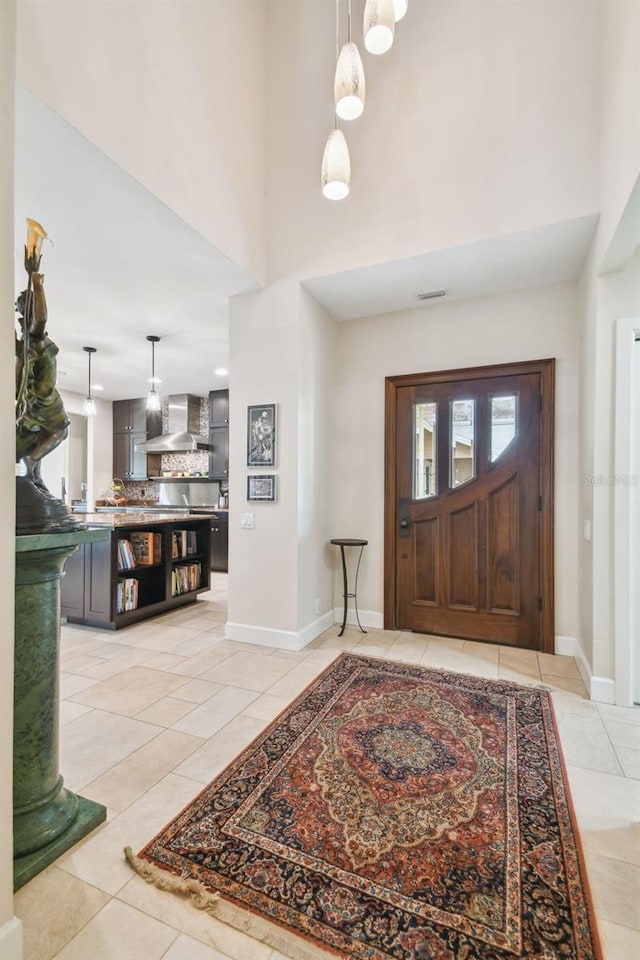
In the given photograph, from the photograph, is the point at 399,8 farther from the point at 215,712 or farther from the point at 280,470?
the point at 215,712

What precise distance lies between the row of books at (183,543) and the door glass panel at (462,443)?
294cm

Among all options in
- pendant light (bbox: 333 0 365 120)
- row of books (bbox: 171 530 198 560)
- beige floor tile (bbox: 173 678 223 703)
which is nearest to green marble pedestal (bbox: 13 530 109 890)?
beige floor tile (bbox: 173 678 223 703)

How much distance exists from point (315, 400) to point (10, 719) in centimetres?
302

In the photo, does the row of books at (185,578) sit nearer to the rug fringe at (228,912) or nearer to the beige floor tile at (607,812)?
the rug fringe at (228,912)

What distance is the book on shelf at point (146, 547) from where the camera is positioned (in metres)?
4.34

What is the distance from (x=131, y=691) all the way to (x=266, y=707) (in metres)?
0.91

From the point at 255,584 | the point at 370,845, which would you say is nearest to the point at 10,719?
the point at 370,845

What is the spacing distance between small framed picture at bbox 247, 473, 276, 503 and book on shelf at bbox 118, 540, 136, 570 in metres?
A: 1.42

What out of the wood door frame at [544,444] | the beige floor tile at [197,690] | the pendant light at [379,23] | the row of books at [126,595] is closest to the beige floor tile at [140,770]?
the beige floor tile at [197,690]

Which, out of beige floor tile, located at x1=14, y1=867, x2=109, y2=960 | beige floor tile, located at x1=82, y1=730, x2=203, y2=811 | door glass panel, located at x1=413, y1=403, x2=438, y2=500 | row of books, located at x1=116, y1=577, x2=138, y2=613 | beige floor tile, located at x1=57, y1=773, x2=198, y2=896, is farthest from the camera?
row of books, located at x1=116, y1=577, x2=138, y2=613

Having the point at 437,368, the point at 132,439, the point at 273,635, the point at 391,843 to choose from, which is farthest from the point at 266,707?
the point at 132,439

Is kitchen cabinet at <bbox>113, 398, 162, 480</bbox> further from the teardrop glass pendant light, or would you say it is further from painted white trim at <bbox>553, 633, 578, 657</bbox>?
painted white trim at <bbox>553, 633, 578, 657</bbox>

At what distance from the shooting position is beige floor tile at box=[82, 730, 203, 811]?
1784mm

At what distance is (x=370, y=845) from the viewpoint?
154 centimetres
